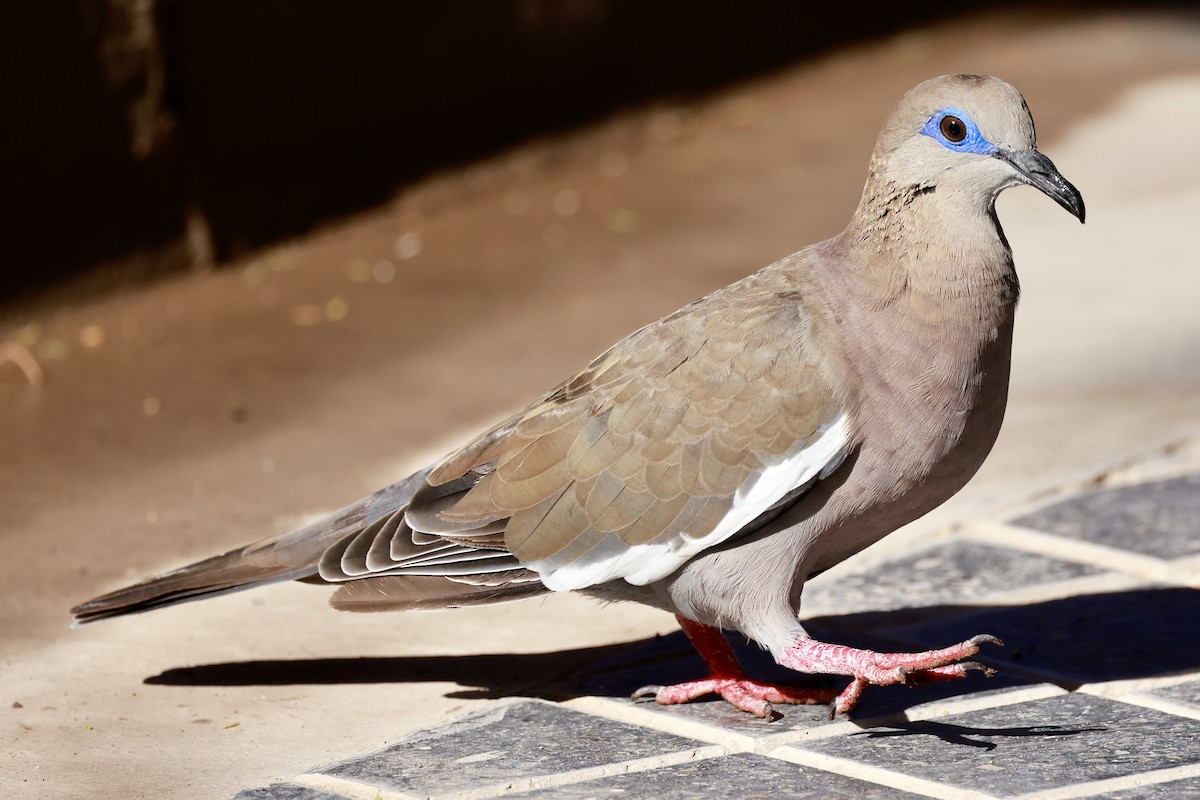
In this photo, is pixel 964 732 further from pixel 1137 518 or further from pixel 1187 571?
pixel 1137 518

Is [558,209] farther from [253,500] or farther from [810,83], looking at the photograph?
[253,500]

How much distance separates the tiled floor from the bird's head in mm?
1131

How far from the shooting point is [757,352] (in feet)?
11.6

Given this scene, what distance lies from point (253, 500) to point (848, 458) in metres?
2.43

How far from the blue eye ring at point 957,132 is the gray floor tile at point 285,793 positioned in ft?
6.30

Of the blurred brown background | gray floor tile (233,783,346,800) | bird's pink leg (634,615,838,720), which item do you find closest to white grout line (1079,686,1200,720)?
bird's pink leg (634,615,838,720)

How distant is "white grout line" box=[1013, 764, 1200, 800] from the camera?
125 inches

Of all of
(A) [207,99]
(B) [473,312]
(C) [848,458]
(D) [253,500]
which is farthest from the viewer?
(A) [207,99]

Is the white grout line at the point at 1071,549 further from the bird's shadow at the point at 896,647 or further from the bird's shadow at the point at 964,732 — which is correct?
the bird's shadow at the point at 964,732

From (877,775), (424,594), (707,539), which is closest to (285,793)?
(424,594)

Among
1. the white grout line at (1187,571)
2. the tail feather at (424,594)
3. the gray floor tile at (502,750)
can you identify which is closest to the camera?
the gray floor tile at (502,750)

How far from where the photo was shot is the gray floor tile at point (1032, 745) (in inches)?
129

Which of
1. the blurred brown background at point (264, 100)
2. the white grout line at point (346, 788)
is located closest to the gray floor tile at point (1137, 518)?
the white grout line at point (346, 788)

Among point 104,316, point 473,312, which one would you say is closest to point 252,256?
point 104,316
